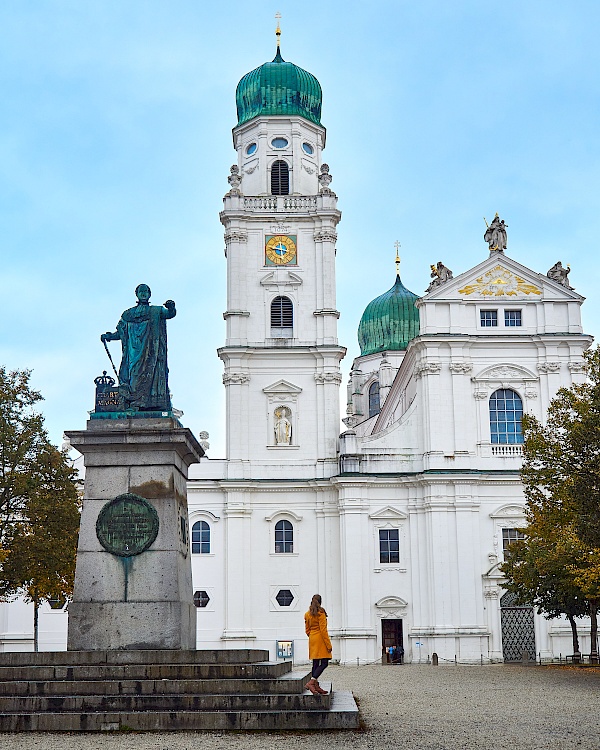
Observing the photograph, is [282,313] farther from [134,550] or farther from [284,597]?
[134,550]

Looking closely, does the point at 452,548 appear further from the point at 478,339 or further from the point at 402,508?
the point at 478,339

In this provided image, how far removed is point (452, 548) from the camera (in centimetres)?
4850

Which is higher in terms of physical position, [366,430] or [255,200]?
[255,200]

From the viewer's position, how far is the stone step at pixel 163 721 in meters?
14.8

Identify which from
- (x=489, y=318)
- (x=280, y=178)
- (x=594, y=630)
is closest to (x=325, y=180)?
(x=280, y=178)

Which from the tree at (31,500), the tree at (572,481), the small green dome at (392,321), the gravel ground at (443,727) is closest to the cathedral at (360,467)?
the tree at (572,481)

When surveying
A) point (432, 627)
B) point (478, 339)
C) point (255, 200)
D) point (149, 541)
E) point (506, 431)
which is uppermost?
point (255, 200)

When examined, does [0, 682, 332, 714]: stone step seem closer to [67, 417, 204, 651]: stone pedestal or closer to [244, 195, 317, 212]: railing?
[67, 417, 204, 651]: stone pedestal

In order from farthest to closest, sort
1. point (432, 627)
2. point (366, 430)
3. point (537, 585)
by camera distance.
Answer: point (366, 430), point (432, 627), point (537, 585)

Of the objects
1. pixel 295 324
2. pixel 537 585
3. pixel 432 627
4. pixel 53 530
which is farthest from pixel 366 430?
pixel 53 530

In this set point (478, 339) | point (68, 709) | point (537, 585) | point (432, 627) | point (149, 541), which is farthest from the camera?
point (478, 339)

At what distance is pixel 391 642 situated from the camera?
4841 cm

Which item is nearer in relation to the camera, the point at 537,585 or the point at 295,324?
the point at 537,585

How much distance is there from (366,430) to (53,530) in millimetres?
45699
